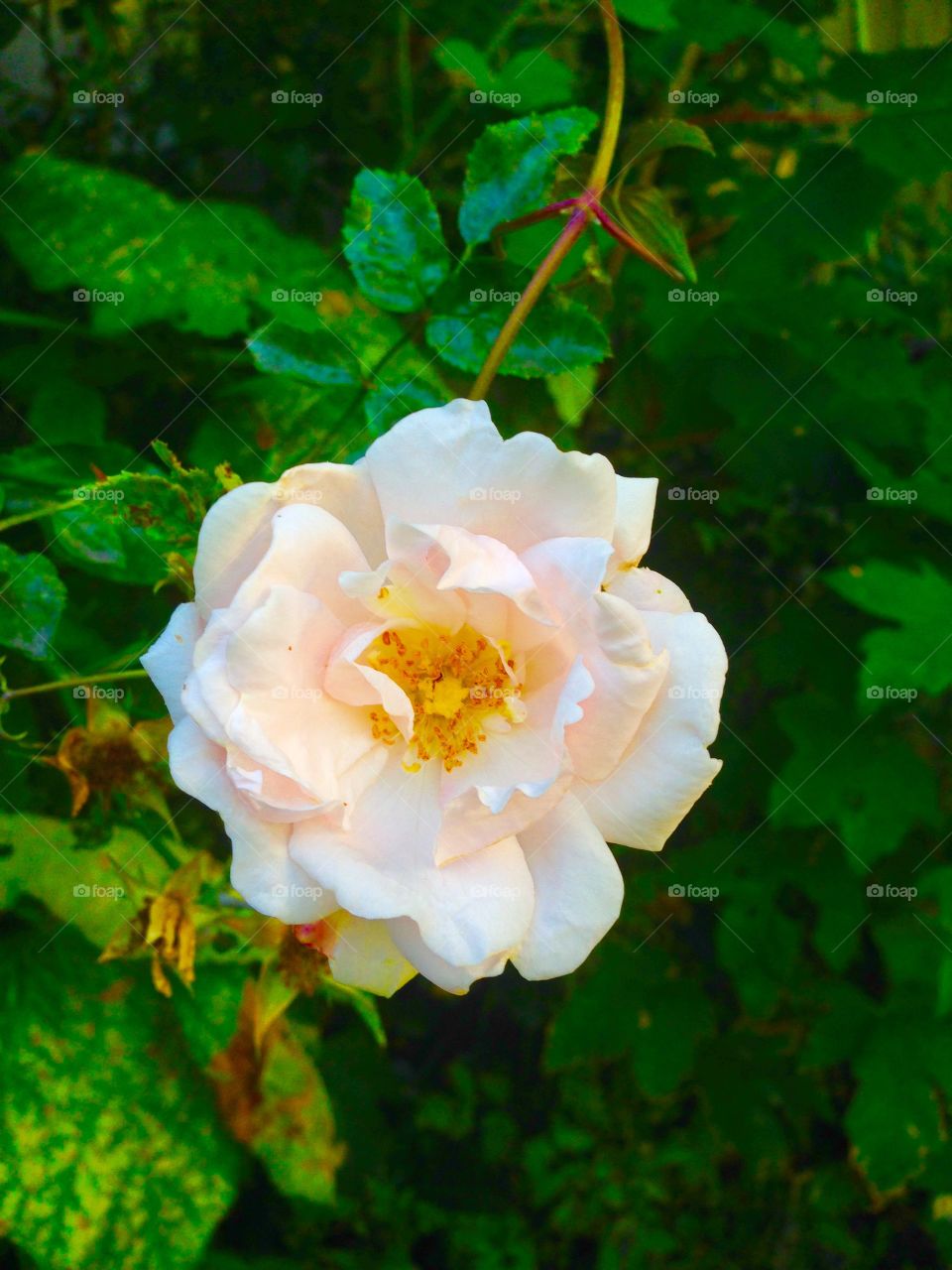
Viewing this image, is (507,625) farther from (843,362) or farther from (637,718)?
(843,362)

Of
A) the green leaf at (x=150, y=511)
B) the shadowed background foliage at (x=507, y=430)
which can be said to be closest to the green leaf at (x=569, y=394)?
the shadowed background foliage at (x=507, y=430)

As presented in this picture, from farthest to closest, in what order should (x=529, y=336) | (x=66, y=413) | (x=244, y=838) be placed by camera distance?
(x=66, y=413)
(x=529, y=336)
(x=244, y=838)

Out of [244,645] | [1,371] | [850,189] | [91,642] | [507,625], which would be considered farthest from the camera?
[850,189]

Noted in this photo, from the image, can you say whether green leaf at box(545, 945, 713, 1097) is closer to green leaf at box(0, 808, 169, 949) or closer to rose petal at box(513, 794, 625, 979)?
green leaf at box(0, 808, 169, 949)

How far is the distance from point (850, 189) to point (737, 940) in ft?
3.82

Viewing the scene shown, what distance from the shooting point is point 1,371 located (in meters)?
1.26

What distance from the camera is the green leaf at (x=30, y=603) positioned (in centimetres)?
92

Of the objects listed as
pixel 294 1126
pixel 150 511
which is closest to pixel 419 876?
pixel 150 511

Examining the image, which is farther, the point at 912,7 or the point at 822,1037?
the point at 912,7

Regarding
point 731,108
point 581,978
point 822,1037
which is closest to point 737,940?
point 822,1037

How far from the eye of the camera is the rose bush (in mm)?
743

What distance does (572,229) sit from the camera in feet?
3.06

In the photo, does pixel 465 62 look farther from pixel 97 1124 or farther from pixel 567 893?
pixel 97 1124

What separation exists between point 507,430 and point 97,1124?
3.16 ft
